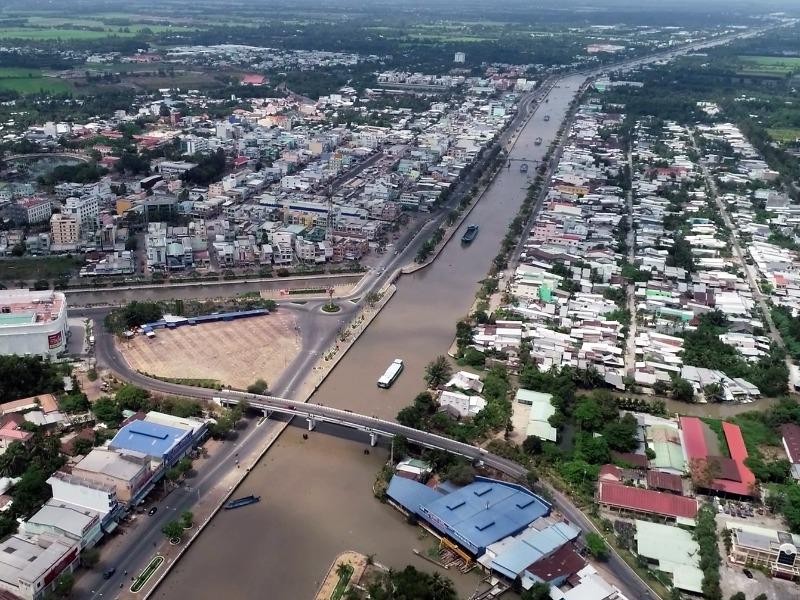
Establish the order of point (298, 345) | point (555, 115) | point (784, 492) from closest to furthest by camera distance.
Answer: point (784, 492), point (298, 345), point (555, 115)

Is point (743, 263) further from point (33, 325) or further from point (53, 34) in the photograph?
point (53, 34)

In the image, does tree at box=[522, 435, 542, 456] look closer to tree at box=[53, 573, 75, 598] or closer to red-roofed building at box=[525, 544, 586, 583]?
red-roofed building at box=[525, 544, 586, 583]

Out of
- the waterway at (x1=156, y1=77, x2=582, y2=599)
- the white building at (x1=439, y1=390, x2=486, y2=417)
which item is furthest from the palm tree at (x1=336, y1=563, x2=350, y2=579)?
the white building at (x1=439, y1=390, x2=486, y2=417)

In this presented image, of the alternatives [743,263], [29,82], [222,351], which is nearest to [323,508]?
[222,351]

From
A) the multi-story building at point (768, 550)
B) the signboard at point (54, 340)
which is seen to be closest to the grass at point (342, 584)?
the multi-story building at point (768, 550)

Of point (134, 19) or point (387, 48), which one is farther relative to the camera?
point (134, 19)

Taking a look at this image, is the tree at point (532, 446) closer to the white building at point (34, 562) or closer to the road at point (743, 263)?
the road at point (743, 263)

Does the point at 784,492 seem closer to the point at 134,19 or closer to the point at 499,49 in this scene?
the point at 499,49

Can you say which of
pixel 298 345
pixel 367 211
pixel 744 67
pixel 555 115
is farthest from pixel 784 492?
pixel 744 67
